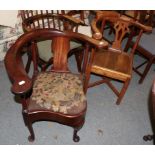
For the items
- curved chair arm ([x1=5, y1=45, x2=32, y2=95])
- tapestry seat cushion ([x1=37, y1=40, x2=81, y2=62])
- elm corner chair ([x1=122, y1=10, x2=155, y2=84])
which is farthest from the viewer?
elm corner chair ([x1=122, y1=10, x2=155, y2=84])

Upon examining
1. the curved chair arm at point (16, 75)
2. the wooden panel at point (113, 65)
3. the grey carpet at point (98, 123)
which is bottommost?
the grey carpet at point (98, 123)

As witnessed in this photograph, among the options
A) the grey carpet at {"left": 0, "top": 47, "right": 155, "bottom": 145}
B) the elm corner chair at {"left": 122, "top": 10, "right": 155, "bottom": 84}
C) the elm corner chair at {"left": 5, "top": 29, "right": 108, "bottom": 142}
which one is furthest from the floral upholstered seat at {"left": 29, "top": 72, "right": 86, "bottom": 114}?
the elm corner chair at {"left": 122, "top": 10, "right": 155, "bottom": 84}

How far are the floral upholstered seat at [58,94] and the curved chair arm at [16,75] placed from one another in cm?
31

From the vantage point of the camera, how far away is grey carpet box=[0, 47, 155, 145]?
6.00 feet

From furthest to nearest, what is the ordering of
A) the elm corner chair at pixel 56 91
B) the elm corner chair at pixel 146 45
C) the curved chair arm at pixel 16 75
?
the elm corner chair at pixel 146 45, the elm corner chair at pixel 56 91, the curved chair arm at pixel 16 75

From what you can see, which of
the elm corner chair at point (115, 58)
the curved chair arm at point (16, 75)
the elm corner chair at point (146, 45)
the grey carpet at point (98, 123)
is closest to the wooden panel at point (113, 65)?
the elm corner chair at point (115, 58)

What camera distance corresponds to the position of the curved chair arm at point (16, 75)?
1.14 meters

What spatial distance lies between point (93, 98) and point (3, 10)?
125cm

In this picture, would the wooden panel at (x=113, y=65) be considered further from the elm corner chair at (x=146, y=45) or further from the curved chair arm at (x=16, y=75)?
the curved chair arm at (x=16, y=75)

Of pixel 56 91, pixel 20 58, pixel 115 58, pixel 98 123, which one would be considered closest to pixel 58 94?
pixel 56 91

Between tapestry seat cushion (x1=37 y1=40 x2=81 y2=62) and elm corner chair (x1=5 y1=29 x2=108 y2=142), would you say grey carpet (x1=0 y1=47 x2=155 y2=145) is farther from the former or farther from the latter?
tapestry seat cushion (x1=37 y1=40 x2=81 y2=62)

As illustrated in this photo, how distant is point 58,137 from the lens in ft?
6.02

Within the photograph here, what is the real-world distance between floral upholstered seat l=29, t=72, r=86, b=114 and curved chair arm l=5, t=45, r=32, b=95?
1.02 feet
